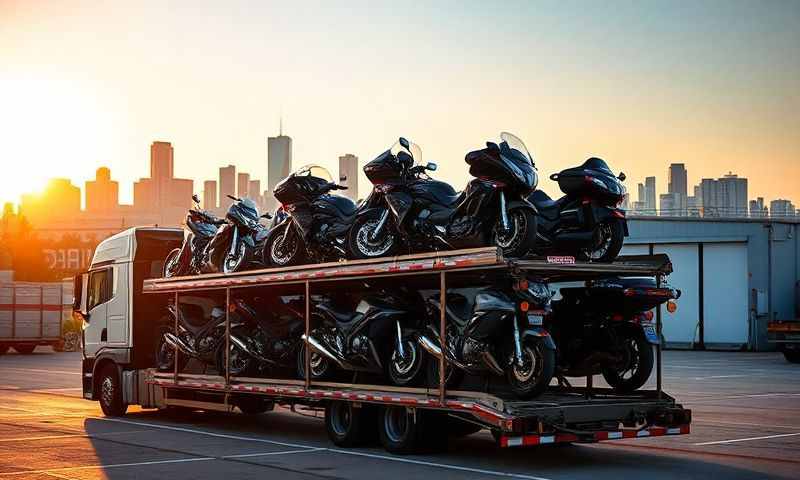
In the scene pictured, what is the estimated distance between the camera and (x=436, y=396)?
1312cm

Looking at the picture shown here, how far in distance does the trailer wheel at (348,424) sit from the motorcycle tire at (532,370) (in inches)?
103

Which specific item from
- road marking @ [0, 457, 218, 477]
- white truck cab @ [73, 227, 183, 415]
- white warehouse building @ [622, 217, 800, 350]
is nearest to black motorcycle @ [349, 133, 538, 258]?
road marking @ [0, 457, 218, 477]

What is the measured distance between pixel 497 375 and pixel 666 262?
2.46 meters

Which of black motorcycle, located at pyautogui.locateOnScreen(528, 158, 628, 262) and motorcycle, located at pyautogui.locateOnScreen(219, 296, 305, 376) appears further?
motorcycle, located at pyautogui.locateOnScreen(219, 296, 305, 376)

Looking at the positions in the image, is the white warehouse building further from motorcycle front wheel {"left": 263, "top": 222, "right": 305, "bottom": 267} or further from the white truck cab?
motorcycle front wheel {"left": 263, "top": 222, "right": 305, "bottom": 267}

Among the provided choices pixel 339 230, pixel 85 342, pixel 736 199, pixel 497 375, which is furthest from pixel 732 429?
pixel 736 199

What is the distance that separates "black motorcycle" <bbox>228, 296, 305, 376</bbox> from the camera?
56.2 ft

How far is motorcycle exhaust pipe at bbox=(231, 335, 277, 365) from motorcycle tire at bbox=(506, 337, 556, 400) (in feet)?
18.0

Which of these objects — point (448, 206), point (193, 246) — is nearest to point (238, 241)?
point (193, 246)

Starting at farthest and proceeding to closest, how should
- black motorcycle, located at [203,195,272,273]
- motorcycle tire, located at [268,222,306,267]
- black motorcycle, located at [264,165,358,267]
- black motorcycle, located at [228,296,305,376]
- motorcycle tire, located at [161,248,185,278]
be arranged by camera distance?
motorcycle tire, located at [161,248,185,278]
black motorcycle, located at [203,195,272,273]
black motorcycle, located at [228,296,305,376]
motorcycle tire, located at [268,222,306,267]
black motorcycle, located at [264,165,358,267]

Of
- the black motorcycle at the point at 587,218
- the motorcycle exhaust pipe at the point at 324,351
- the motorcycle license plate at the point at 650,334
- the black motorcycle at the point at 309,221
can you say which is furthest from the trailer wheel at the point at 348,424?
the motorcycle license plate at the point at 650,334

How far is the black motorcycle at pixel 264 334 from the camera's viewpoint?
17.1 m

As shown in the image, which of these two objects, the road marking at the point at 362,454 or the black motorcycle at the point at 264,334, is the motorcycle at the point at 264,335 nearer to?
the black motorcycle at the point at 264,334

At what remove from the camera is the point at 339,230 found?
52.9 ft
